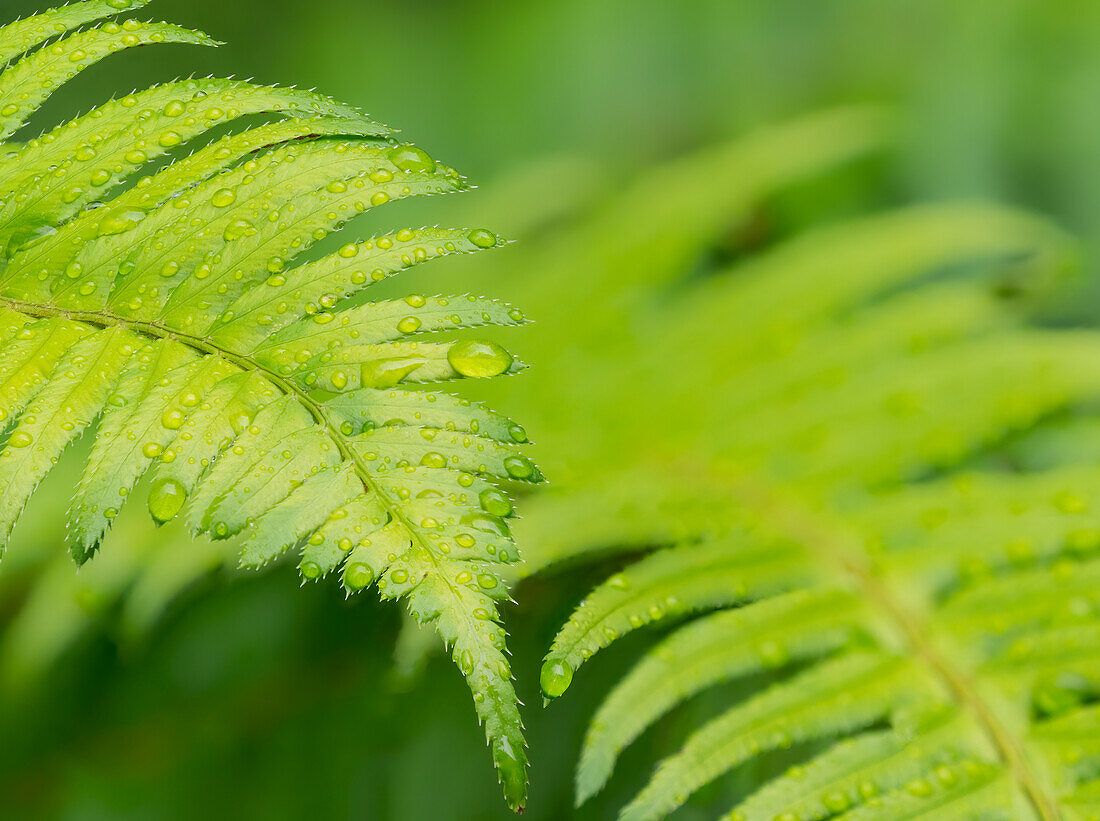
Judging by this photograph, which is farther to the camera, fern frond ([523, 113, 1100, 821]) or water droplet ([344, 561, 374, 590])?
fern frond ([523, 113, 1100, 821])

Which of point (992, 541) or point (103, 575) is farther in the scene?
point (103, 575)

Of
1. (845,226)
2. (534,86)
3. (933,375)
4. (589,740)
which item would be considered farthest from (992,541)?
(534,86)

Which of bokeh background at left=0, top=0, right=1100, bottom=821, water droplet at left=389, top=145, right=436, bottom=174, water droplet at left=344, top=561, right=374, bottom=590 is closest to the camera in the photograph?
water droplet at left=344, top=561, right=374, bottom=590

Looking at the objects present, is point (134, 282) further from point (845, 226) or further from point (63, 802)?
point (845, 226)

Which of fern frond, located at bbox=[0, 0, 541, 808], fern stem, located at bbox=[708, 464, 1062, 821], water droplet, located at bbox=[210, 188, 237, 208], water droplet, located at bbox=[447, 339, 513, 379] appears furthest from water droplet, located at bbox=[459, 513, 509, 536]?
fern stem, located at bbox=[708, 464, 1062, 821]

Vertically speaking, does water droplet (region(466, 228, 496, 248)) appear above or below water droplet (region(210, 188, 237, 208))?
below

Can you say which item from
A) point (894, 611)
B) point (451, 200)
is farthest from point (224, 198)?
point (451, 200)

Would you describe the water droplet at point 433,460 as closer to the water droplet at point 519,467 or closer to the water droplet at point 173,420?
the water droplet at point 519,467

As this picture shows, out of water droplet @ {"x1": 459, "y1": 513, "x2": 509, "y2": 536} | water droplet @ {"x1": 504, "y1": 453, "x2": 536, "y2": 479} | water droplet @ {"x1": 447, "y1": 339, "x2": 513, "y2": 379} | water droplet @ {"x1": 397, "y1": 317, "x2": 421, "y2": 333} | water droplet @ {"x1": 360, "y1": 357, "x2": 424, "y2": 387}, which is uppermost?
water droplet @ {"x1": 397, "y1": 317, "x2": 421, "y2": 333}

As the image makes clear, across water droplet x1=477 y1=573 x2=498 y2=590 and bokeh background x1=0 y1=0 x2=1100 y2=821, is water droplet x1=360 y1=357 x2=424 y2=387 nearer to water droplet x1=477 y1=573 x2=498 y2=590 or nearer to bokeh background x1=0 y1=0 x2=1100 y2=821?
water droplet x1=477 y1=573 x2=498 y2=590
